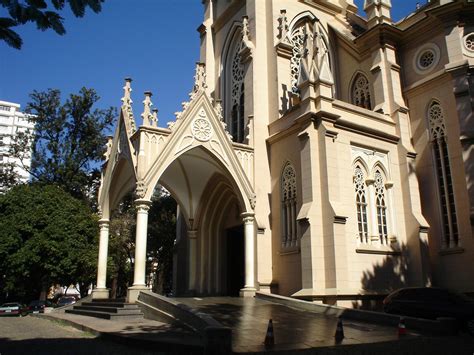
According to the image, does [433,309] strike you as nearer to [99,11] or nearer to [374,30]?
[99,11]

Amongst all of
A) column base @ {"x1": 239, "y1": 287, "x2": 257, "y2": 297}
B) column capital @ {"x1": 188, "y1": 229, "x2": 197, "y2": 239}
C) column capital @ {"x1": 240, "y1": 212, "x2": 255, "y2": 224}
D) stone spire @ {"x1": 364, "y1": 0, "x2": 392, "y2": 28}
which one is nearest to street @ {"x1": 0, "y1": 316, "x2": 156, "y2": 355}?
column base @ {"x1": 239, "y1": 287, "x2": 257, "y2": 297}

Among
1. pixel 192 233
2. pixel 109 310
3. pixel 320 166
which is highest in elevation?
pixel 320 166

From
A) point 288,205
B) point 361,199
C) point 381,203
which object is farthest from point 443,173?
point 288,205

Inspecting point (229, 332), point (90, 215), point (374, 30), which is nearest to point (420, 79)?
point (374, 30)

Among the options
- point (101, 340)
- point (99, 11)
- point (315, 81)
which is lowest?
point (101, 340)

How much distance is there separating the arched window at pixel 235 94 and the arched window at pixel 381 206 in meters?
7.45

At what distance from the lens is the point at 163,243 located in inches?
1554

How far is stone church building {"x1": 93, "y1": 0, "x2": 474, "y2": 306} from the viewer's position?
17578 millimetres

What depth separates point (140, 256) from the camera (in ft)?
54.2

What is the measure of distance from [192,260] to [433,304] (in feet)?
40.8

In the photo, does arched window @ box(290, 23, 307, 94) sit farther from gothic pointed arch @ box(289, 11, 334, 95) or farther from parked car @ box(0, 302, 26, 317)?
parked car @ box(0, 302, 26, 317)

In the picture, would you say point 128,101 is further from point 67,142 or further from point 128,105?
point 67,142

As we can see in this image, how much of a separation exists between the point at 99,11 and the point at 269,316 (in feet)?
36.2

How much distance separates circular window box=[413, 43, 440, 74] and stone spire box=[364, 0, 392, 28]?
8.47 feet
